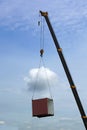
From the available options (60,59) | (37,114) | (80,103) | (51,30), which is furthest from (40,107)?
(51,30)

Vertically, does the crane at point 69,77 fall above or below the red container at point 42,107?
above

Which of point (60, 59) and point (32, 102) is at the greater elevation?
point (60, 59)

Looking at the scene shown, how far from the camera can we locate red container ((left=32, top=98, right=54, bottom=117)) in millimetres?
52812

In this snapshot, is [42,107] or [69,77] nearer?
[42,107]

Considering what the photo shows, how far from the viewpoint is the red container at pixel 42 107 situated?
173 ft

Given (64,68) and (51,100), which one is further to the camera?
(64,68)

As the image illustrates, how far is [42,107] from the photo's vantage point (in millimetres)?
53156

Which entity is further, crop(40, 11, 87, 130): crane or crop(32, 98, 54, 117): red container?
crop(40, 11, 87, 130): crane

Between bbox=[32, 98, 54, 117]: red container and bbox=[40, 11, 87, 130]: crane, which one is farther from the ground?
bbox=[40, 11, 87, 130]: crane

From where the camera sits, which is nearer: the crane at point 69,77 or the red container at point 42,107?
the red container at point 42,107

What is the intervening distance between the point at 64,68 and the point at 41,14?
569 inches

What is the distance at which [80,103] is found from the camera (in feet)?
192

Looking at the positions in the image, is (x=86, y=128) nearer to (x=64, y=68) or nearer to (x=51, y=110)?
(x=51, y=110)

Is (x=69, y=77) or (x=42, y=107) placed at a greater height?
(x=69, y=77)
